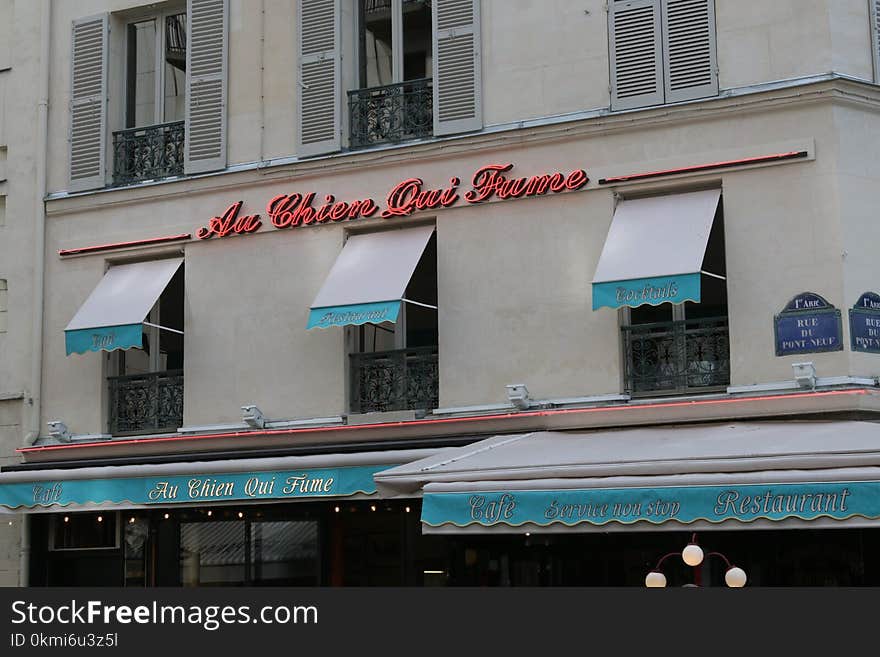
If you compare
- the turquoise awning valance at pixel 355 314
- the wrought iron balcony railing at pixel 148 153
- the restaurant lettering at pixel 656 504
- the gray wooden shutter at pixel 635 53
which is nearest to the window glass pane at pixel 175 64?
the wrought iron balcony railing at pixel 148 153

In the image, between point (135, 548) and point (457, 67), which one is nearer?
point (457, 67)

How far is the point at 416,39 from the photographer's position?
55.9 feet

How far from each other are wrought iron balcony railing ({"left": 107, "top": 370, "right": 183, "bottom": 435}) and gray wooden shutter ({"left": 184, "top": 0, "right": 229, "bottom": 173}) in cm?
236

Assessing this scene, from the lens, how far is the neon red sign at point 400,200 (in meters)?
15.7

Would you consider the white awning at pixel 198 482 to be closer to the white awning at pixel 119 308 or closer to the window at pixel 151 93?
the white awning at pixel 119 308

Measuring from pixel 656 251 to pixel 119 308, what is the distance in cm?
609

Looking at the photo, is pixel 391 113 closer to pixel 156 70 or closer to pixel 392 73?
pixel 392 73

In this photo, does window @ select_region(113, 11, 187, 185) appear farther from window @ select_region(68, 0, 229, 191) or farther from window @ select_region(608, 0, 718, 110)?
window @ select_region(608, 0, 718, 110)

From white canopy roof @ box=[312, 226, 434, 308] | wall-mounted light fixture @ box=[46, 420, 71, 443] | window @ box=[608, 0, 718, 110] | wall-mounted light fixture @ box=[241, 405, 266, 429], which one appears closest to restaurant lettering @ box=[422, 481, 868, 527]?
white canopy roof @ box=[312, 226, 434, 308]

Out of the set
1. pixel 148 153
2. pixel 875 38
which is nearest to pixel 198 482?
pixel 148 153

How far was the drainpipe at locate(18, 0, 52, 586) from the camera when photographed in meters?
17.8

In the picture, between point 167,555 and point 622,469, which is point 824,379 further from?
point 167,555

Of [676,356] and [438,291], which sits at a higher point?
[438,291]

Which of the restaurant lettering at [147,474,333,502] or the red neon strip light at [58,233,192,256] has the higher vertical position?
the red neon strip light at [58,233,192,256]
